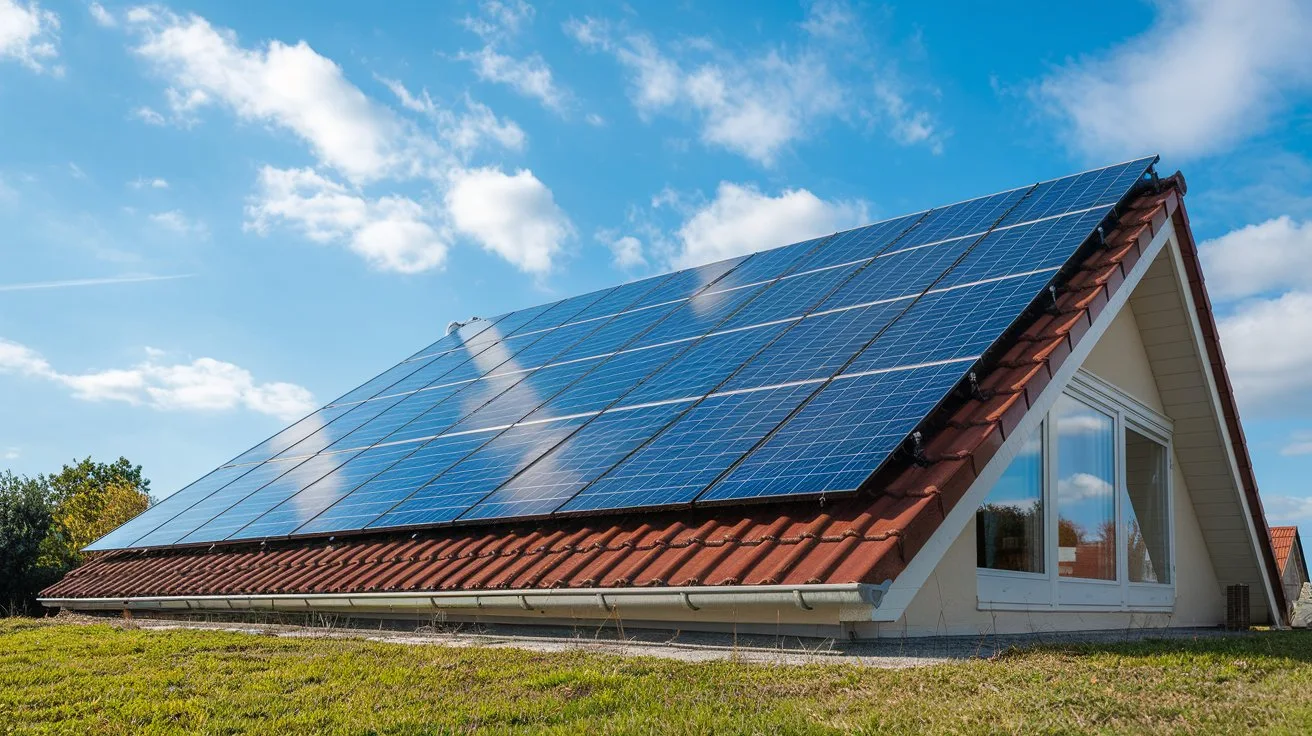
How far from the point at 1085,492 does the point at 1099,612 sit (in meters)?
1.44

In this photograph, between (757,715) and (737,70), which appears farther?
(737,70)

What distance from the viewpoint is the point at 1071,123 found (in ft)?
40.1

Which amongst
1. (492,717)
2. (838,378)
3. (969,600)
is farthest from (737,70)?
(492,717)

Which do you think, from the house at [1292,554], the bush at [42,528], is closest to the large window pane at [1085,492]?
the house at [1292,554]

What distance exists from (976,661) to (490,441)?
24.5ft

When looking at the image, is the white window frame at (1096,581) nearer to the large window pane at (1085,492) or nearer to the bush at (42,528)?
the large window pane at (1085,492)

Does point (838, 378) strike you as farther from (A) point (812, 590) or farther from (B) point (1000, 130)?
(B) point (1000, 130)

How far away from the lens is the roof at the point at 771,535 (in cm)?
805

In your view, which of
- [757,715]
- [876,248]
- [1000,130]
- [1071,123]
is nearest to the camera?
[757,715]

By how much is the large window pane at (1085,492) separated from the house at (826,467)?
5cm

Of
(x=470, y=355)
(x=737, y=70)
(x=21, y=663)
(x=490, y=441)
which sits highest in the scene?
(x=737, y=70)

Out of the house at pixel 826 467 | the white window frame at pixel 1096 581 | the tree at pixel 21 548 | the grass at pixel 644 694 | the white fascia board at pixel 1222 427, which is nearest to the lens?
the grass at pixel 644 694

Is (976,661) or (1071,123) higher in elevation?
(1071,123)

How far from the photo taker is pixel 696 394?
11.3m
